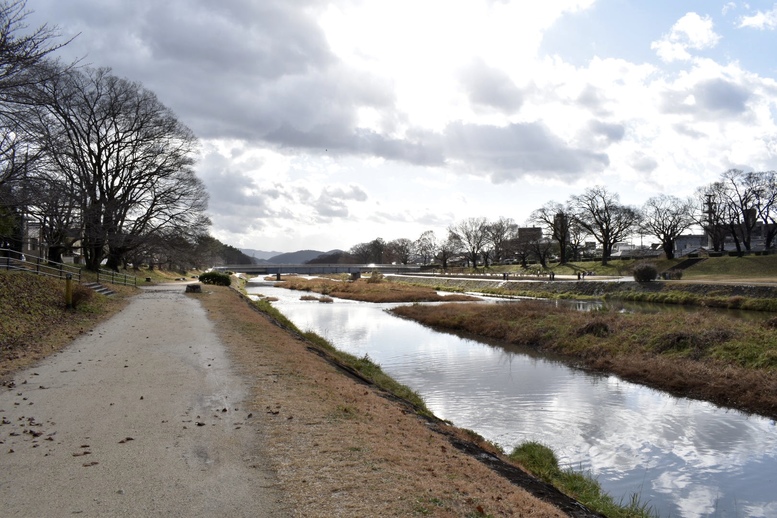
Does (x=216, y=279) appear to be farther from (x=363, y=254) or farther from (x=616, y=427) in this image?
(x=363, y=254)

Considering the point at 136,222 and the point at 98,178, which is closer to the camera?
the point at 98,178

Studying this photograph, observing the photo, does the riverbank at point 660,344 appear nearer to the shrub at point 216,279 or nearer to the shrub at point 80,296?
the shrub at point 80,296

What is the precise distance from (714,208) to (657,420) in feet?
255

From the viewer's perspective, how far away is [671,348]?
1817 centimetres

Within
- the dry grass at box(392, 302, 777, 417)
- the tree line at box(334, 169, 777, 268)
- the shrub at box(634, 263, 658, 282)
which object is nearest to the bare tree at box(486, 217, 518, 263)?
the tree line at box(334, 169, 777, 268)

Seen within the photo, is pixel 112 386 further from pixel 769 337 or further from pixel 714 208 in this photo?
pixel 714 208

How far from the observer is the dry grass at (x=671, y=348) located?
1408 centimetres

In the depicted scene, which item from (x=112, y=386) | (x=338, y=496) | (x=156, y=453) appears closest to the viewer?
(x=338, y=496)

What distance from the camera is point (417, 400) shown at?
12.6 m

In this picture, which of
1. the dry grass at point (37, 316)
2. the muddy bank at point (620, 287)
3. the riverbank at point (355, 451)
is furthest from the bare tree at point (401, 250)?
the riverbank at point (355, 451)

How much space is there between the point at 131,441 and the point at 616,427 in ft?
31.6

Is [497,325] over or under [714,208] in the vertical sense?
under

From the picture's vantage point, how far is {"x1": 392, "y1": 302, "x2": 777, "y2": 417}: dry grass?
14078 millimetres

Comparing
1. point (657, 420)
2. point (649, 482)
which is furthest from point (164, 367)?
point (657, 420)
